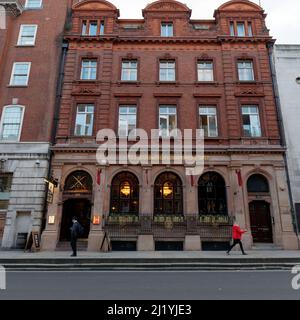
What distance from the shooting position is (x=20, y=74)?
1984cm

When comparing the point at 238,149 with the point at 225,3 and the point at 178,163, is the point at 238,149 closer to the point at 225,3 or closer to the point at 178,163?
the point at 178,163

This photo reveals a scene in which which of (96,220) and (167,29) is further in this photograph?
(167,29)

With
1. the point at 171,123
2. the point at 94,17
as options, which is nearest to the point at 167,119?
the point at 171,123

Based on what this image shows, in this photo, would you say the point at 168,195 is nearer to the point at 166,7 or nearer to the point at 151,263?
the point at 151,263

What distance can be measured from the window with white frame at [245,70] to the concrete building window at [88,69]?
11.7 metres

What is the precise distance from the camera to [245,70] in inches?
784

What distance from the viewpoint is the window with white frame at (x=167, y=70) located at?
19.8 m

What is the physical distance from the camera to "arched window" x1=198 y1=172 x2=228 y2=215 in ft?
55.7

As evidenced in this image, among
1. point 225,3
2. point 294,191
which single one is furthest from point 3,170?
point 225,3

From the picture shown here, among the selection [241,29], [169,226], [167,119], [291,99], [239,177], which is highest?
[241,29]

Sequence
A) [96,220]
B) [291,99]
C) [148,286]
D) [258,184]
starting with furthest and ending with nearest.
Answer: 1. [291,99]
2. [258,184]
3. [96,220]
4. [148,286]

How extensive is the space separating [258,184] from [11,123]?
18681mm

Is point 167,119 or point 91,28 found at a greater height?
point 91,28

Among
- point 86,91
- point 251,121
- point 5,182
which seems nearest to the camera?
point 5,182
